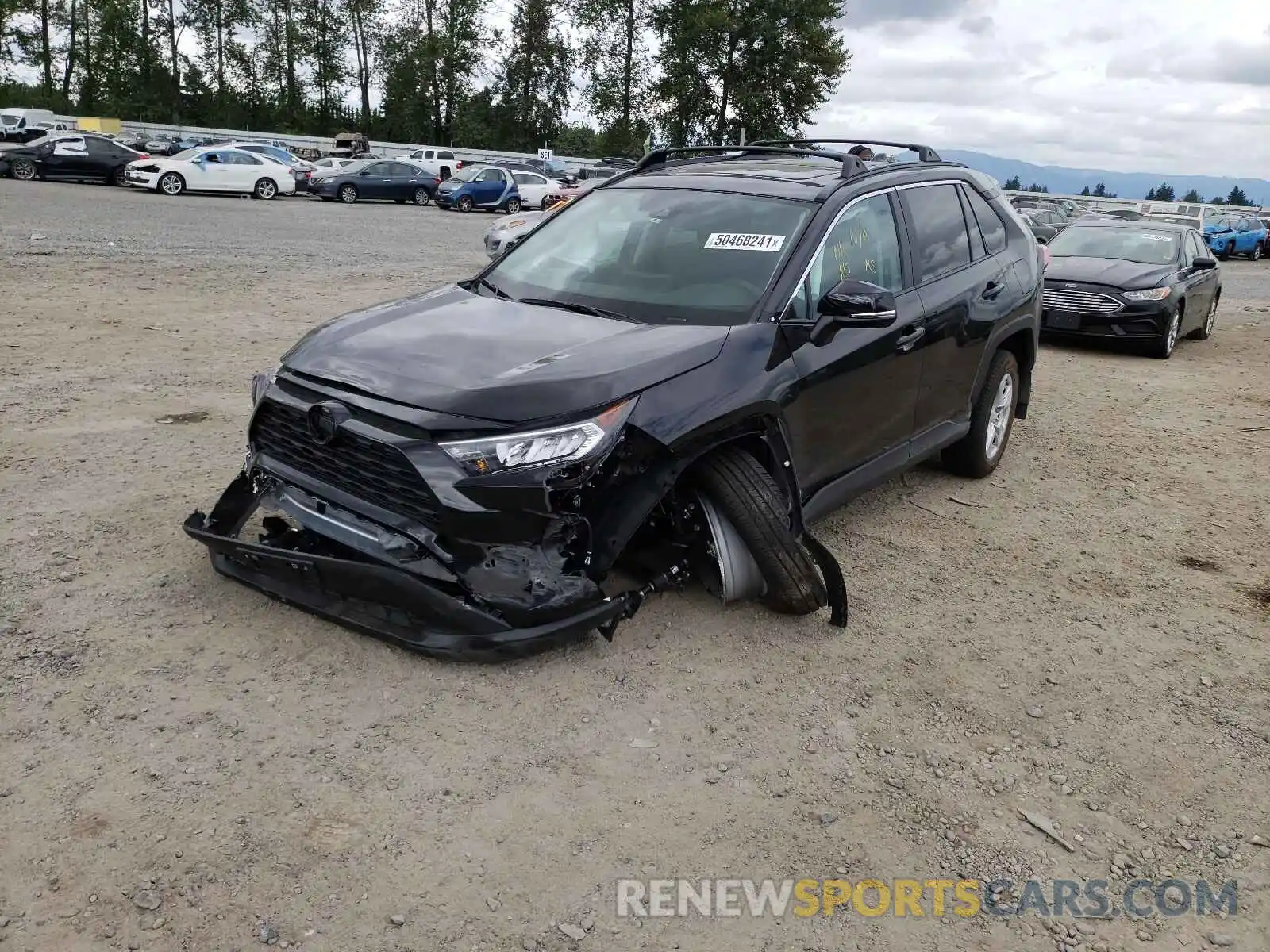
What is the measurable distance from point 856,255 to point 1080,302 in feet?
25.7

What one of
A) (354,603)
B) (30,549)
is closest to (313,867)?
(354,603)

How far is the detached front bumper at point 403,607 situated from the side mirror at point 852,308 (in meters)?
1.32

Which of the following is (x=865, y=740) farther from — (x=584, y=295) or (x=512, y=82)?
(x=512, y=82)

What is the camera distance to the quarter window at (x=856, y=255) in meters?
4.29

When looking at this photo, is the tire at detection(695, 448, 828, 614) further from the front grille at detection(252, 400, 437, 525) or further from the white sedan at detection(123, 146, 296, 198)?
the white sedan at detection(123, 146, 296, 198)

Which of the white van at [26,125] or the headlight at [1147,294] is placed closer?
the headlight at [1147,294]

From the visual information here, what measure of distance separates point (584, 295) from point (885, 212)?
5.25 ft

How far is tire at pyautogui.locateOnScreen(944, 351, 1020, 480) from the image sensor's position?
5906 millimetres

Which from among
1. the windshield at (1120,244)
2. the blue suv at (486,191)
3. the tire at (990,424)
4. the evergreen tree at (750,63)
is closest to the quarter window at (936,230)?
the tire at (990,424)

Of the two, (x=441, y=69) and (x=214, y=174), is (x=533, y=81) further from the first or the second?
(x=214, y=174)

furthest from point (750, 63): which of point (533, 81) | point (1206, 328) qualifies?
point (1206, 328)

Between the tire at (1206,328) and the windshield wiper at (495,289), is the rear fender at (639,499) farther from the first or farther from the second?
the tire at (1206,328)

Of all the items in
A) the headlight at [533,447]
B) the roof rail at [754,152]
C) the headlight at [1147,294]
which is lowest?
the headlight at [533,447]

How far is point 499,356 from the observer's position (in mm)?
3693
